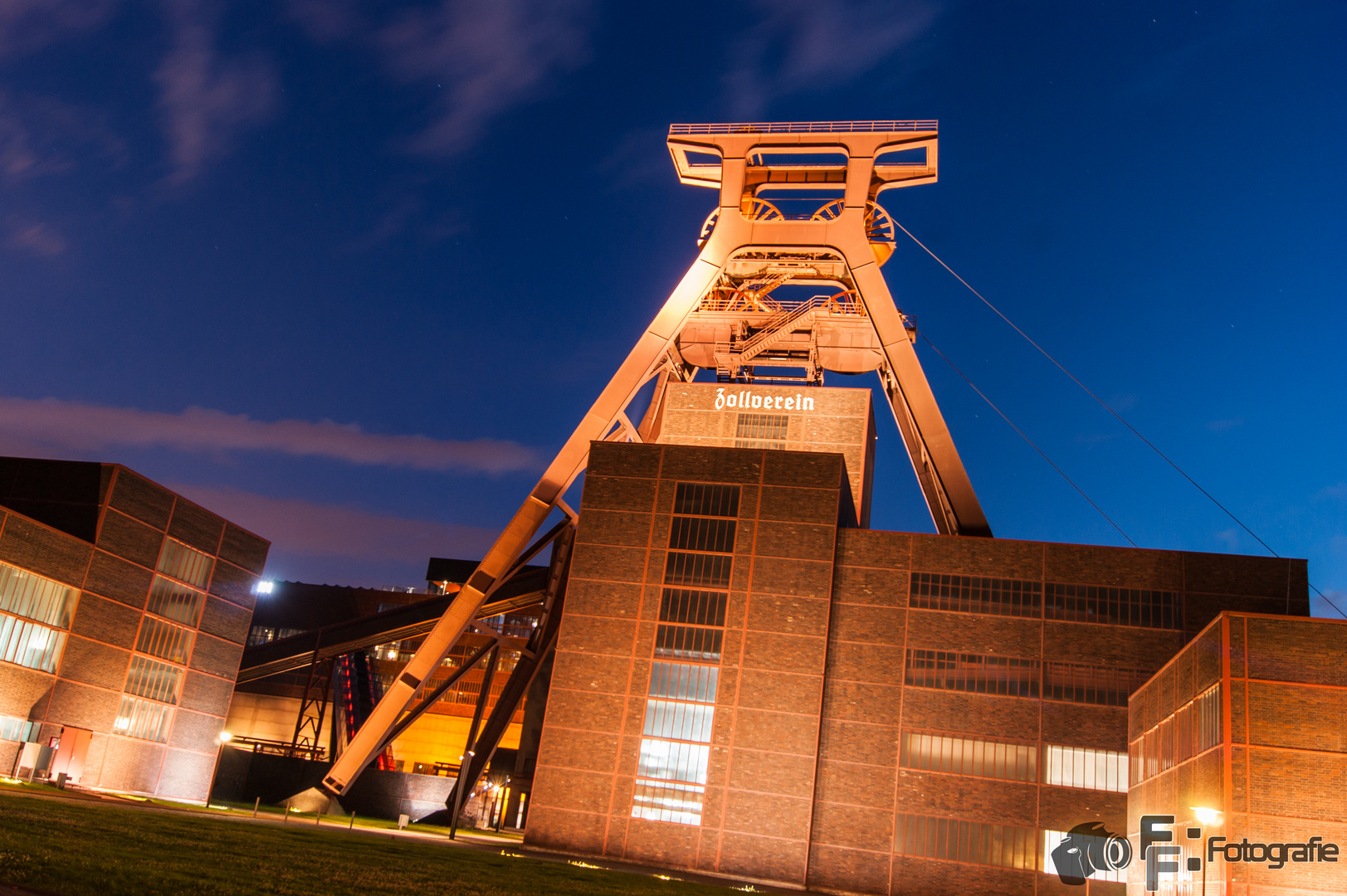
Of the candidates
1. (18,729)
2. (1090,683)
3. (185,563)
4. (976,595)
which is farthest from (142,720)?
(1090,683)

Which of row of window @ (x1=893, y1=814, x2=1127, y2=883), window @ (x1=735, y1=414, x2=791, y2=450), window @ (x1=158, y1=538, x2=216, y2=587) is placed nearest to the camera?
row of window @ (x1=893, y1=814, x2=1127, y2=883)

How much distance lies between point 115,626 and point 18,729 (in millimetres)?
4662

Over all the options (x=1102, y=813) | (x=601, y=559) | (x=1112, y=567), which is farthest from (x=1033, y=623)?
(x=601, y=559)

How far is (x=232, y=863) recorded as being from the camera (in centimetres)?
1555

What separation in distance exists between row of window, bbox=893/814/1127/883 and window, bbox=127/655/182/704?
24329 millimetres

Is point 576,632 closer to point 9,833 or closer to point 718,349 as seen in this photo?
point 718,349

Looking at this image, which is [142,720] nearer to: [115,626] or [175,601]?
[115,626]

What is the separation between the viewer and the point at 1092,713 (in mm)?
31812

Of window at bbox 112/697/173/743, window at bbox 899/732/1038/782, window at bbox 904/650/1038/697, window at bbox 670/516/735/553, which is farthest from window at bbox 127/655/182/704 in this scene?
window at bbox 904/650/1038/697

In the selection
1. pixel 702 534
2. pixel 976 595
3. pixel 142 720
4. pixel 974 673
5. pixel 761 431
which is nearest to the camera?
pixel 974 673

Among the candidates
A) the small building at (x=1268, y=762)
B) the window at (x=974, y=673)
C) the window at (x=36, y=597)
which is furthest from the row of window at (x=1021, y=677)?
the window at (x=36, y=597)

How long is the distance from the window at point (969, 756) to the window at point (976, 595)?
3836 millimetres

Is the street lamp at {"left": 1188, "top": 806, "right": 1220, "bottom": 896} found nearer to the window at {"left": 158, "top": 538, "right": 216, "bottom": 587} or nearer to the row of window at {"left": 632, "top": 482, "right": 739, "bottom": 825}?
the row of window at {"left": 632, "top": 482, "right": 739, "bottom": 825}

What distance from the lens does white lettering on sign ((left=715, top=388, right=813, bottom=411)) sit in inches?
1650
